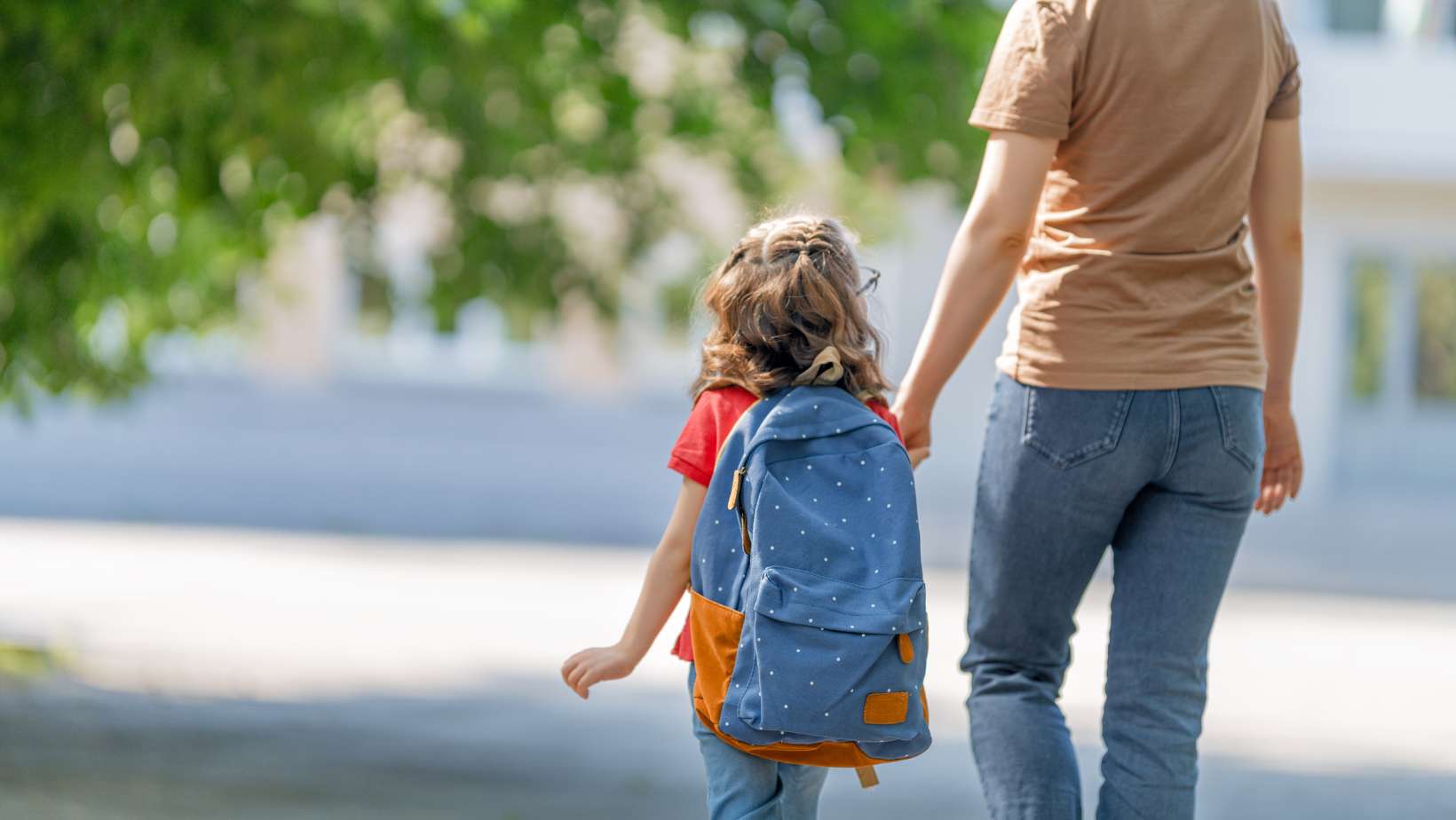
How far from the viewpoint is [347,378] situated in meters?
22.2

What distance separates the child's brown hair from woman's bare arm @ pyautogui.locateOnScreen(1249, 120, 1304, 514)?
2.76 feet

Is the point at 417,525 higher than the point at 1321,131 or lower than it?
lower

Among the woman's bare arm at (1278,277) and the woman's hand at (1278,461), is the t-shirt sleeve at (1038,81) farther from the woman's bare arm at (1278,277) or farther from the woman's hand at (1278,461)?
the woman's hand at (1278,461)

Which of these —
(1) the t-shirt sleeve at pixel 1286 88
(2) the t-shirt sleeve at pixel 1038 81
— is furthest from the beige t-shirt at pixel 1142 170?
(1) the t-shirt sleeve at pixel 1286 88

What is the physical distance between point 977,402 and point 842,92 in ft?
45.1

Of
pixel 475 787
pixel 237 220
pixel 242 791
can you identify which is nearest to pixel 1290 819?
pixel 475 787

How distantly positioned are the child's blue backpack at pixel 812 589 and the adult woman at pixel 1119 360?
38cm

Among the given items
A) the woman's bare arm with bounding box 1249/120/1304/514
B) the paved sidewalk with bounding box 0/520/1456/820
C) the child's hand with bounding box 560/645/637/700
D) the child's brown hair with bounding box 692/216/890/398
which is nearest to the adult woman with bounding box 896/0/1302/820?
the woman's bare arm with bounding box 1249/120/1304/514

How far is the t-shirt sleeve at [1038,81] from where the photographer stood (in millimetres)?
2779

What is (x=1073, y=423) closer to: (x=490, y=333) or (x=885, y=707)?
(x=885, y=707)

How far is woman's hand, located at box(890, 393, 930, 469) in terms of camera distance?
9.67 feet

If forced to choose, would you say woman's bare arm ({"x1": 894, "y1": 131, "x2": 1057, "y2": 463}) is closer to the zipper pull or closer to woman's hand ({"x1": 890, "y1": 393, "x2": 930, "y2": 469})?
woman's hand ({"x1": 890, "y1": 393, "x2": 930, "y2": 469})

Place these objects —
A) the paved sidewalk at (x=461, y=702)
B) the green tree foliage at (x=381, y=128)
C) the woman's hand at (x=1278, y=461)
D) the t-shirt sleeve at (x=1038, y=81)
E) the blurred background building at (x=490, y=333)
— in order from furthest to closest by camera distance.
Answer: the paved sidewalk at (x=461, y=702), the blurred background building at (x=490, y=333), the green tree foliage at (x=381, y=128), the woman's hand at (x=1278, y=461), the t-shirt sleeve at (x=1038, y=81)

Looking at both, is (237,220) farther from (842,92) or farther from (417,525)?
(417,525)
